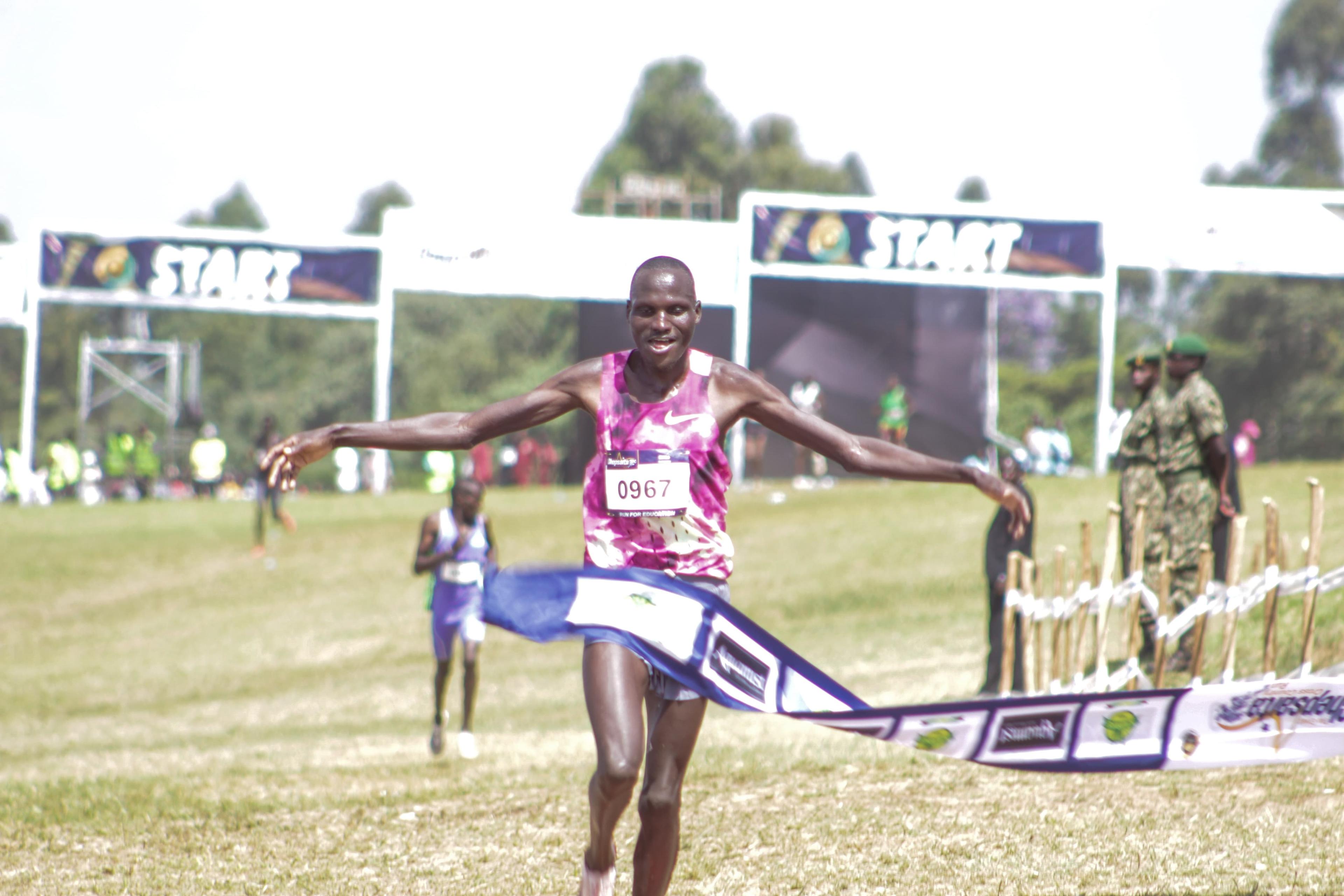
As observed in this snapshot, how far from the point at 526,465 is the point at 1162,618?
1156 inches

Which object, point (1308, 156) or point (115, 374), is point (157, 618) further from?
point (1308, 156)

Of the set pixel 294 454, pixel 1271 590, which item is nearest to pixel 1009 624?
pixel 1271 590

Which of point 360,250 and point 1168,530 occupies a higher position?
point 360,250

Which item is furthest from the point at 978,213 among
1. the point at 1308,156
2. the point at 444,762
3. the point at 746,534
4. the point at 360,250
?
the point at 1308,156

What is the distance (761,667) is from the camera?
16.6 feet

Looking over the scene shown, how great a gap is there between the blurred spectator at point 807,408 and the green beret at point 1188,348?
1273 centimetres

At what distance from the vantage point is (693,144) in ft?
224

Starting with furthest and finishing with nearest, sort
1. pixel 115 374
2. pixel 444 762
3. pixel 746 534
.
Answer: pixel 115 374, pixel 746 534, pixel 444 762

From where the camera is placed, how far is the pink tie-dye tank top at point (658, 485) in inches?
188

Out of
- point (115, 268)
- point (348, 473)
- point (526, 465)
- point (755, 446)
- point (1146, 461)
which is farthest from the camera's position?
point (348, 473)

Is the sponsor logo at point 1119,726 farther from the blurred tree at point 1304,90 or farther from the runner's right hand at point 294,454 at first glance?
the blurred tree at point 1304,90

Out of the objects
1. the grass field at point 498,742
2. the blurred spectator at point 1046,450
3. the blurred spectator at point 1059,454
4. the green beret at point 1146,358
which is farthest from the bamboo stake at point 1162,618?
the blurred spectator at point 1059,454

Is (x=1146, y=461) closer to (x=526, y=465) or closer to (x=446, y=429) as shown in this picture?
(x=446, y=429)

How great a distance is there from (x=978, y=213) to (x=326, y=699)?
1597 centimetres
